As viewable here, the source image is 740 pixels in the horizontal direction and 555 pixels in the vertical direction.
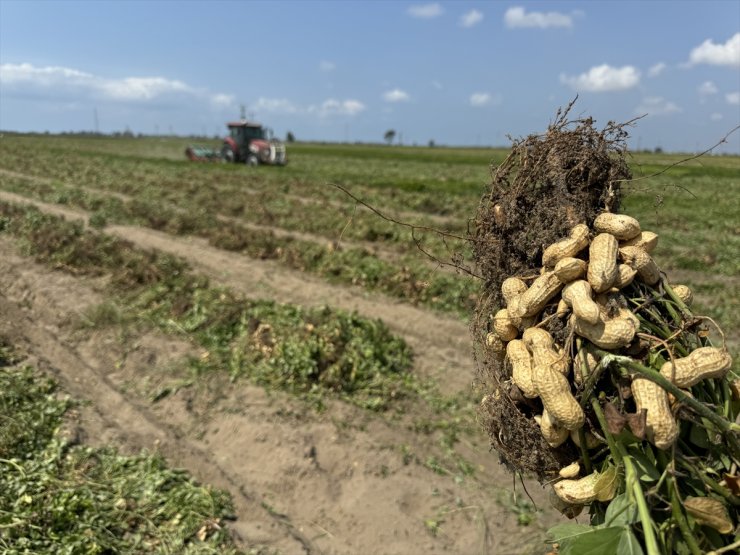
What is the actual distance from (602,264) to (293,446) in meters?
3.92

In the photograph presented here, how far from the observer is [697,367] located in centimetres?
149

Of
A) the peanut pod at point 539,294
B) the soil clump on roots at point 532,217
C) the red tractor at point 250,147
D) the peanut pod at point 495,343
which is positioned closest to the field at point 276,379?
the soil clump on roots at point 532,217

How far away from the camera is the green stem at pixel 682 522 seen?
4.65ft

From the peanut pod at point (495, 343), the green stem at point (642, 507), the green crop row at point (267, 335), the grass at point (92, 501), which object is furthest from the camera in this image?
the green crop row at point (267, 335)

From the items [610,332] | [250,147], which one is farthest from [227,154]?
[610,332]

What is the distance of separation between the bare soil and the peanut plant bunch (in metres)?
2.75

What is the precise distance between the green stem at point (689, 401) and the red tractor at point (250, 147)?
3296 centimetres

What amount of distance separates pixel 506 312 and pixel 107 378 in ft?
18.0

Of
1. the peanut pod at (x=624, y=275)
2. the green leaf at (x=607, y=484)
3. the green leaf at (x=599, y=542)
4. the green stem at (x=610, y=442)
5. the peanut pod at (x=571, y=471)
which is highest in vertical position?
the peanut pod at (x=624, y=275)

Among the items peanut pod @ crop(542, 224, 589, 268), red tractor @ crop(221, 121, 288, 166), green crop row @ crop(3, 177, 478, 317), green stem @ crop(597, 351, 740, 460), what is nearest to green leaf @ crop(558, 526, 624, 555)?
green stem @ crop(597, 351, 740, 460)

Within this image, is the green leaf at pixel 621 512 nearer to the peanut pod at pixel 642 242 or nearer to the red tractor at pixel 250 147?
the peanut pod at pixel 642 242

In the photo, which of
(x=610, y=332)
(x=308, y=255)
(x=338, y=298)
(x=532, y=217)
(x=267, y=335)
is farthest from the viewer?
(x=308, y=255)

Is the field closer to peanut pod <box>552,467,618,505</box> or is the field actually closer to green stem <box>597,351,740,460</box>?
peanut pod <box>552,467,618,505</box>

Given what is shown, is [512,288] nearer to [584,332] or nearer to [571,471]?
[584,332]
